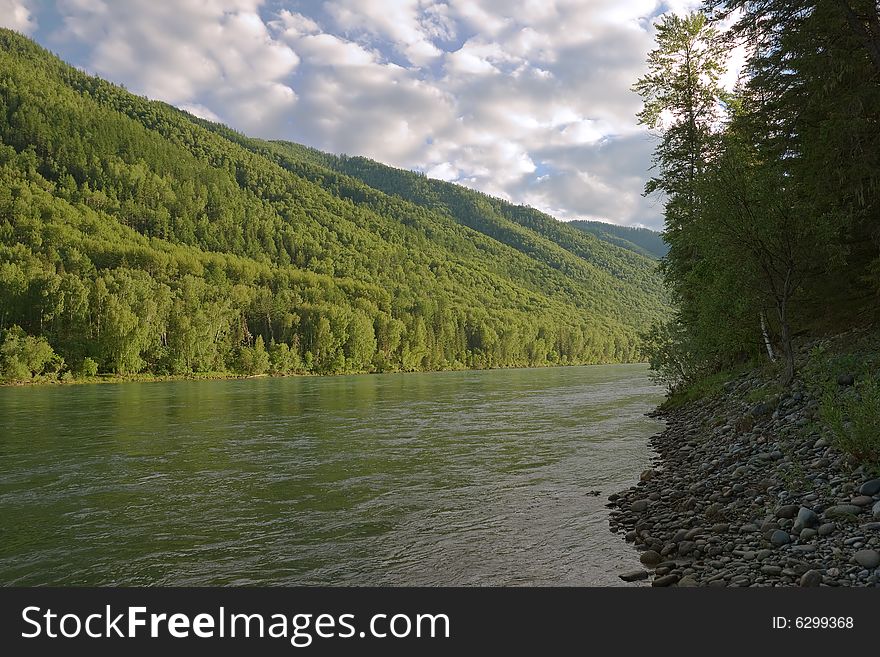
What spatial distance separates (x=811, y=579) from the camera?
7.14m

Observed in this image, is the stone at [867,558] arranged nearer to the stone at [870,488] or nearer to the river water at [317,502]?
the stone at [870,488]

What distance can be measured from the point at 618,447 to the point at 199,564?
606 inches

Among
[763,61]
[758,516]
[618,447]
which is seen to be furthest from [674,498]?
[763,61]

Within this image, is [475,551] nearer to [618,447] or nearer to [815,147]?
[618,447]

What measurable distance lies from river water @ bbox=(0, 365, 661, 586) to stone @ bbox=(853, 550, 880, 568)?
3234 millimetres

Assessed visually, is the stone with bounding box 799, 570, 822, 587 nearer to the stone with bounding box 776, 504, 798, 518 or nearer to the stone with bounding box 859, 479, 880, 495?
the stone with bounding box 776, 504, 798, 518

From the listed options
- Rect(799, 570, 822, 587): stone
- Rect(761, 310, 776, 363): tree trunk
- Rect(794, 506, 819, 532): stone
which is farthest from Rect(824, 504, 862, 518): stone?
Rect(761, 310, 776, 363): tree trunk

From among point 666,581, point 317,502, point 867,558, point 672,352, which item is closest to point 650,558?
point 666,581

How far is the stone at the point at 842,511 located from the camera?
8.61m

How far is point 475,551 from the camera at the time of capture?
10.7 m

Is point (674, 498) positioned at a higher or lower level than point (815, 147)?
lower

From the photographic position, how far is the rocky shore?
7820 millimetres

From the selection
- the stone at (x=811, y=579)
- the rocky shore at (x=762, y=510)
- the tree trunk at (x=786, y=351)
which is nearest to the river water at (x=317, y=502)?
the rocky shore at (x=762, y=510)
